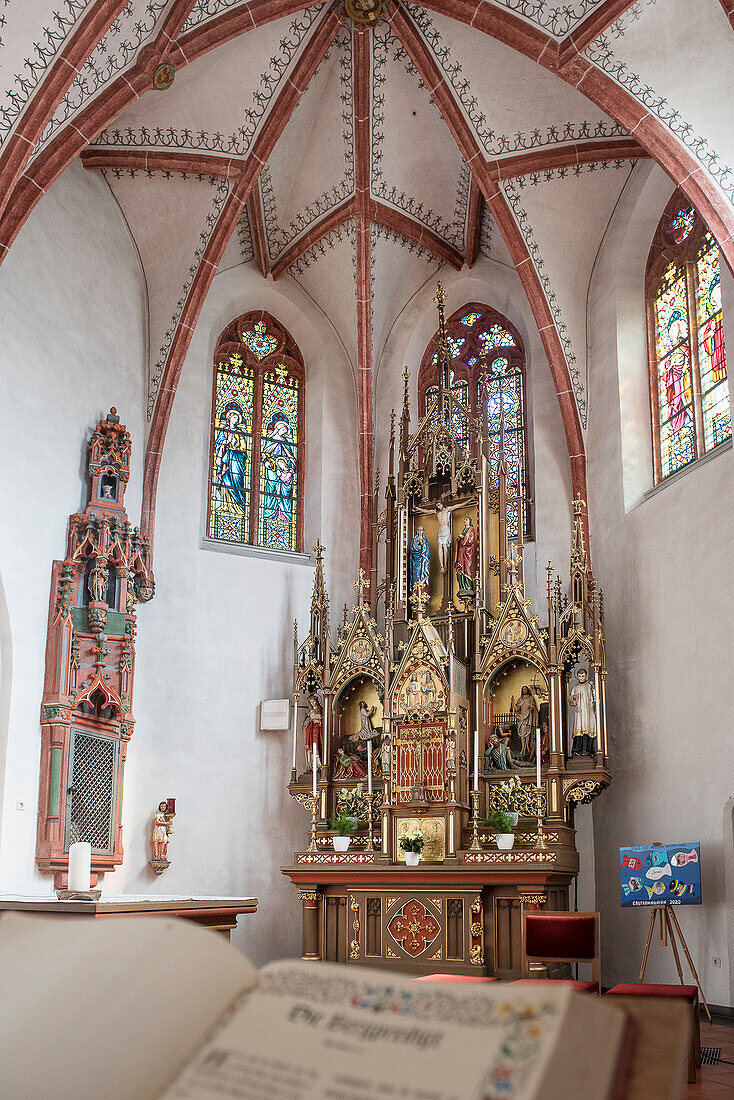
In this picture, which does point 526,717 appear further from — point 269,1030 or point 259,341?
point 269,1030

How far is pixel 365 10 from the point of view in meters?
13.1

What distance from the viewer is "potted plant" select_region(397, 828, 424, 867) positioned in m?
11.7

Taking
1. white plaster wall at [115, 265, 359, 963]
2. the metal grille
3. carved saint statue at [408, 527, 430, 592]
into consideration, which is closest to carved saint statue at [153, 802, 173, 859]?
white plaster wall at [115, 265, 359, 963]

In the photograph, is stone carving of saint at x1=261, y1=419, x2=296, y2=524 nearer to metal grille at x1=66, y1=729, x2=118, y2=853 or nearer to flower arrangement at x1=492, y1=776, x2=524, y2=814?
metal grille at x1=66, y1=729, x2=118, y2=853

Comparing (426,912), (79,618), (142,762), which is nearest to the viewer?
(426,912)

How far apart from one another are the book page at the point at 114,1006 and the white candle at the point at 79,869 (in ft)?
11.7

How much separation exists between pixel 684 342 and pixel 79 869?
10.9 metres

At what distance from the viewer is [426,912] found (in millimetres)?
11297

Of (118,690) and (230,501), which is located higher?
(230,501)

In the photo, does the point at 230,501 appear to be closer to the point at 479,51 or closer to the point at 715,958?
the point at 479,51

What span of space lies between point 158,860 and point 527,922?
238 inches

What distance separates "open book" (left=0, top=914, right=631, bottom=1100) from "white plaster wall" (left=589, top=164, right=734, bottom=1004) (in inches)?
390

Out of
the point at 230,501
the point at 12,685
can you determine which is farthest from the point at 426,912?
the point at 230,501

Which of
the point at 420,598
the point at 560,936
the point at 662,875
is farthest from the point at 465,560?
the point at 560,936
